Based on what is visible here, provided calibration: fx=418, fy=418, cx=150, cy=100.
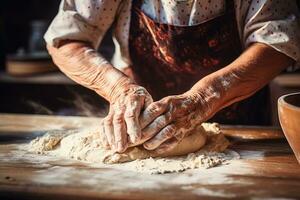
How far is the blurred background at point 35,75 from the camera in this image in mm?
3319

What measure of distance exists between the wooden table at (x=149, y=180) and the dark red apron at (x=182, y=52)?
0.56 meters

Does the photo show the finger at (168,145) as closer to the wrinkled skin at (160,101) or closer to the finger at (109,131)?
the wrinkled skin at (160,101)

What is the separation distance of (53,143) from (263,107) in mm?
1128

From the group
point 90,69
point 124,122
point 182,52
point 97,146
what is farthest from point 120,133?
point 182,52

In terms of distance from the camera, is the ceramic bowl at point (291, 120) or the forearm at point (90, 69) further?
the forearm at point (90, 69)

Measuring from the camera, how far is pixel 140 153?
1423 millimetres

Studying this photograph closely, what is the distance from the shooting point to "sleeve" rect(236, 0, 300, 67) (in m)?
1.67

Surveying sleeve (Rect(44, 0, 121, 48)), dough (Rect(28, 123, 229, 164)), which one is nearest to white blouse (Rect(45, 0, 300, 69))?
sleeve (Rect(44, 0, 121, 48))

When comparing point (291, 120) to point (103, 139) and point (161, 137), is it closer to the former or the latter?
point (161, 137)

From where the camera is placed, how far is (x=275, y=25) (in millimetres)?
1683

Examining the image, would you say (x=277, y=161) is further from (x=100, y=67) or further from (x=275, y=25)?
(x=100, y=67)

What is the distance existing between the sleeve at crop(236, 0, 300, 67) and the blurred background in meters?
1.28

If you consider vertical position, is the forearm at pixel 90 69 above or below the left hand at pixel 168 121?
above

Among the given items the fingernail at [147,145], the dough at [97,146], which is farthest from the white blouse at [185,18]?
the fingernail at [147,145]
